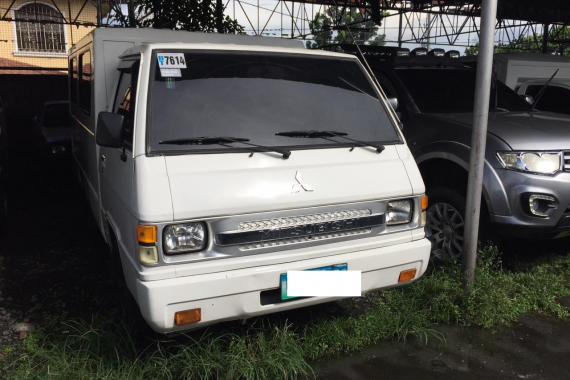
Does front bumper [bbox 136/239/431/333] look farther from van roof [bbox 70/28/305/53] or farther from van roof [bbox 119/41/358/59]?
van roof [bbox 70/28/305/53]

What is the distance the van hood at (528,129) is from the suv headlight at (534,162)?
6 cm

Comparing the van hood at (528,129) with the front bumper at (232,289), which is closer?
the front bumper at (232,289)

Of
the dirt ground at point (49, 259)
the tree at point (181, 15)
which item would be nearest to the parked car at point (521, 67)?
the tree at point (181, 15)

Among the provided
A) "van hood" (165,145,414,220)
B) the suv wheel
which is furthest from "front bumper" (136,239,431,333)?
the suv wheel

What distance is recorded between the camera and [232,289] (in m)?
2.78

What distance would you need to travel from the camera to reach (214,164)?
9.59 ft

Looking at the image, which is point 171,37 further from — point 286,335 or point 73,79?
point 286,335

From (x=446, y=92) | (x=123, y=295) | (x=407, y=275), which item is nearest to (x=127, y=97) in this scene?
(x=123, y=295)

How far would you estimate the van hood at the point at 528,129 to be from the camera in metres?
4.18

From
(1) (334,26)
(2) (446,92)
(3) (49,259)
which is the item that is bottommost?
(3) (49,259)

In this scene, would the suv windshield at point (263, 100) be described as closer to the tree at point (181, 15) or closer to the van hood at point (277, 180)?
the van hood at point (277, 180)

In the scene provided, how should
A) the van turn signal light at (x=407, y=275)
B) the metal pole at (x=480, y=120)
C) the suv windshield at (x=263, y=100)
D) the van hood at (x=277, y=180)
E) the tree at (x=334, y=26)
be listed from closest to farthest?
the van hood at (x=277, y=180) → the suv windshield at (x=263, y=100) → the van turn signal light at (x=407, y=275) → the metal pole at (x=480, y=120) → the tree at (x=334, y=26)

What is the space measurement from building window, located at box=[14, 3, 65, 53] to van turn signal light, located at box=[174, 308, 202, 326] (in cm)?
2133

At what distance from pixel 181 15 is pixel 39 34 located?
1546 centimetres
